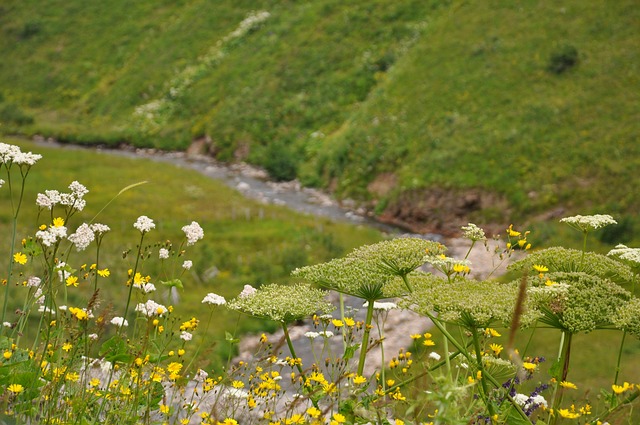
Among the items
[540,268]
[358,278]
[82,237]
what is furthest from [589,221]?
[82,237]

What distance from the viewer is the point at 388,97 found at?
4956 centimetres

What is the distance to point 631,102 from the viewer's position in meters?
39.2

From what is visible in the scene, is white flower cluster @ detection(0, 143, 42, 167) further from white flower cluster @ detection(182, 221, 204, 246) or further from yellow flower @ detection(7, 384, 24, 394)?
yellow flower @ detection(7, 384, 24, 394)

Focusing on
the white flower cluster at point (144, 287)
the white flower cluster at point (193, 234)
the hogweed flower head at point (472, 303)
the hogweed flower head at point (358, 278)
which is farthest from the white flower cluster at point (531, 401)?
the white flower cluster at point (144, 287)

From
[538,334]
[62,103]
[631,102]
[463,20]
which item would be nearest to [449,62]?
[463,20]

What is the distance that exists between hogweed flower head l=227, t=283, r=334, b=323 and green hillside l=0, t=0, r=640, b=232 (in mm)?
29115

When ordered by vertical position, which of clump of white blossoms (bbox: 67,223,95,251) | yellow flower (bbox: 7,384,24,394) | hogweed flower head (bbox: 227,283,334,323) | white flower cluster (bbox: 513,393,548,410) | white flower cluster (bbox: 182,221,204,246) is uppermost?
clump of white blossoms (bbox: 67,223,95,251)

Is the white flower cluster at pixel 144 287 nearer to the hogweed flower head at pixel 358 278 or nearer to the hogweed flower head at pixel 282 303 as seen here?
the hogweed flower head at pixel 282 303

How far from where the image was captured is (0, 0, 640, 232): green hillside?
125 ft

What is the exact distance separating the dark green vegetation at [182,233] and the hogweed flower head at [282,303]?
12.8 meters

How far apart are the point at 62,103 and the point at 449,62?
46.6 meters

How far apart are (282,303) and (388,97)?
4496 centimetres

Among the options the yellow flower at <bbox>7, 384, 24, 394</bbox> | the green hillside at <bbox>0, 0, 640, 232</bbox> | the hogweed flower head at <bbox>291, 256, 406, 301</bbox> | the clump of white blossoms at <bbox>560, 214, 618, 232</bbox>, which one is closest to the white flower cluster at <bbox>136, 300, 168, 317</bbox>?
the yellow flower at <bbox>7, 384, 24, 394</bbox>

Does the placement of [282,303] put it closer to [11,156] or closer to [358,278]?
[358,278]
